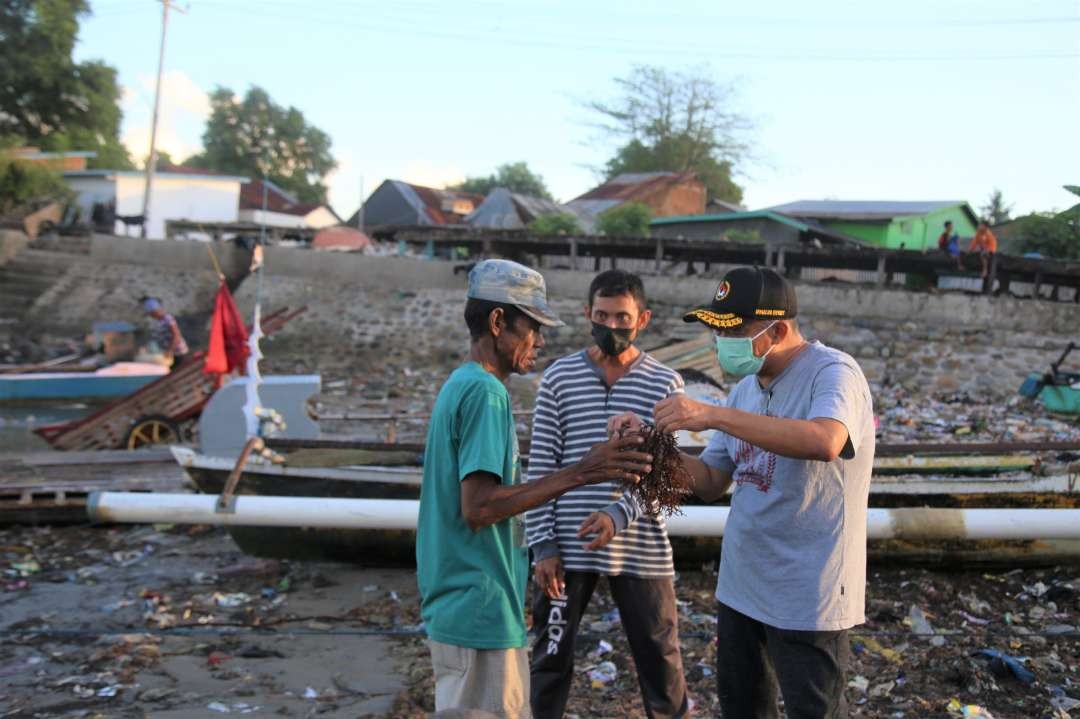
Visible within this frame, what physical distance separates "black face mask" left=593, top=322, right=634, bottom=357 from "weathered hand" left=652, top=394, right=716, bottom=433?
97 cm

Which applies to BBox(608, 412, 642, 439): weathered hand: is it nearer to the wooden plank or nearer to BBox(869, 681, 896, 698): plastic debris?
BBox(869, 681, 896, 698): plastic debris

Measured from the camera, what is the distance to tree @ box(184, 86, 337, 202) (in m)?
48.8

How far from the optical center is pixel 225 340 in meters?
9.27

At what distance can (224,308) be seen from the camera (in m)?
9.30

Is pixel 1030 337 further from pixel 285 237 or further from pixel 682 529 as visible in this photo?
pixel 285 237

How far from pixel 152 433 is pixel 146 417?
0.76 ft

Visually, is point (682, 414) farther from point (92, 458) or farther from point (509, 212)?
point (509, 212)

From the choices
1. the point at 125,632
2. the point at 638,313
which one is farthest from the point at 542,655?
the point at 125,632

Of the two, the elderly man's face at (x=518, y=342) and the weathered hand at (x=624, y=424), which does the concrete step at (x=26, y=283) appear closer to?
the elderly man's face at (x=518, y=342)

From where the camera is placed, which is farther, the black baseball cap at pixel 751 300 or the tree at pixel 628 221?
the tree at pixel 628 221

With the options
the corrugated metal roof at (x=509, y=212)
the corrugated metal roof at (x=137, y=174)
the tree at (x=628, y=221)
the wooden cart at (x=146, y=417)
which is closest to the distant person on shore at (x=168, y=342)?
the wooden cart at (x=146, y=417)

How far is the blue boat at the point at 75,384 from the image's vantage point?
13320 mm

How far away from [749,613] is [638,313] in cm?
122

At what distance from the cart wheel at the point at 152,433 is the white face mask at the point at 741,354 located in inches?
371
